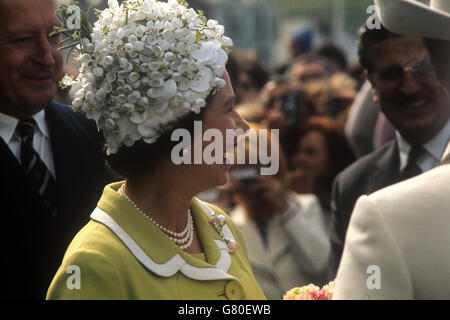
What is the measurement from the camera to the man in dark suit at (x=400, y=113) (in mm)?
3717

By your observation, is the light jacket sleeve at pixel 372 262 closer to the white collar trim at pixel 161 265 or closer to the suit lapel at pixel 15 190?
the white collar trim at pixel 161 265

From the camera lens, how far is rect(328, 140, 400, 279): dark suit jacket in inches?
156

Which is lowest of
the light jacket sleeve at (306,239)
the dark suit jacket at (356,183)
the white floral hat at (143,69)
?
the light jacket sleeve at (306,239)

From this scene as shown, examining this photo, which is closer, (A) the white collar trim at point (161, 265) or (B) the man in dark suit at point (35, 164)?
(A) the white collar trim at point (161, 265)

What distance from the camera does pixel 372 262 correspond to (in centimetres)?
198

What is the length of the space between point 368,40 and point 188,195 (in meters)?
1.66

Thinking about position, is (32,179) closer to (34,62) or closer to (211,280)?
(34,62)

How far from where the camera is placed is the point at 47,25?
3088 millimetres

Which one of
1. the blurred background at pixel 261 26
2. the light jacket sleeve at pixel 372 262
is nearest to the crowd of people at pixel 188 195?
the light jacket sleeve at pixel 372 262

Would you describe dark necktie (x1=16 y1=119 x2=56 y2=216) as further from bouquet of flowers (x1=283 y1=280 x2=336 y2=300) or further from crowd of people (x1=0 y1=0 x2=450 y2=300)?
bouquet of flowers (x1=283 y1=280 x2=336 y2=300)

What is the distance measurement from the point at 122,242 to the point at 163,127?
41 centimetres

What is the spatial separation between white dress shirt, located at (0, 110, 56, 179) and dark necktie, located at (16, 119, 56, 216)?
2cm

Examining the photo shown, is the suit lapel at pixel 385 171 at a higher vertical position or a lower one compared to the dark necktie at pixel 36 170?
lower

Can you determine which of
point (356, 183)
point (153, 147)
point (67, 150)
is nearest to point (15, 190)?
point (67, 150)
